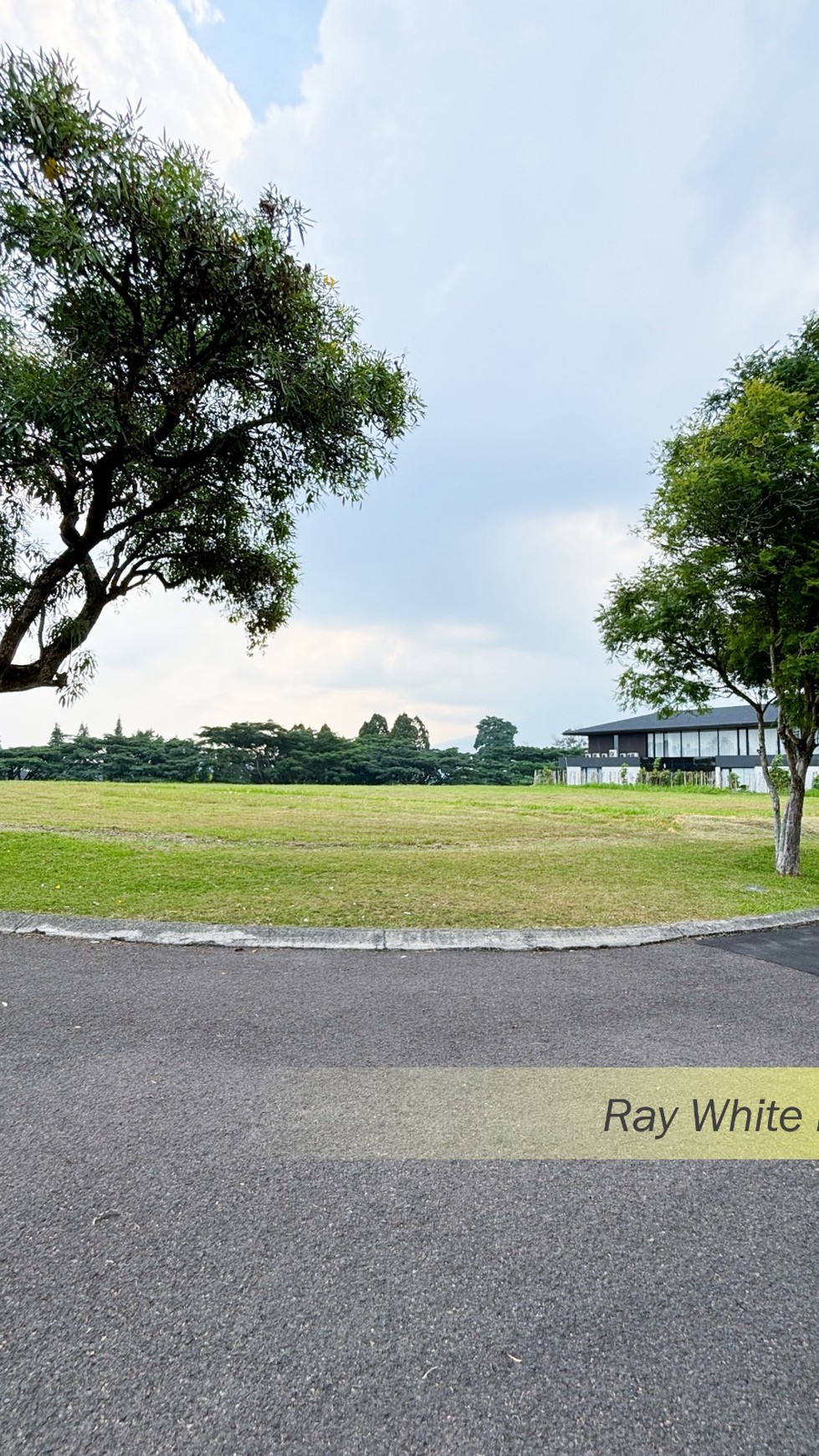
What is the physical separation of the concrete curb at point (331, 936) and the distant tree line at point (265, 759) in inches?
1865

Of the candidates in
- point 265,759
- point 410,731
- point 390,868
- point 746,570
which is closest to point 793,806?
point 746,570

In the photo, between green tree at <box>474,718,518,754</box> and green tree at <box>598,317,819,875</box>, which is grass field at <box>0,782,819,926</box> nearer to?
green tree at <box>598,317,819,875</box>

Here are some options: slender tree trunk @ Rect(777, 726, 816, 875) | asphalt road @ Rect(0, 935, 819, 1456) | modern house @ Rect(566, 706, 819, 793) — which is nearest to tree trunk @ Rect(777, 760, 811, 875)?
slender tree trunk @ Rect(777, 726, 816, 875)

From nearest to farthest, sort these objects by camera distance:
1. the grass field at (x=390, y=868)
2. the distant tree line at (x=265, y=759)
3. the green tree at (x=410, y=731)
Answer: the grass field at (x=390, y=868) → the distant tree line at (x=265, y=759) → the green tree at (x=410, y=731)

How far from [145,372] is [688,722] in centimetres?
4828

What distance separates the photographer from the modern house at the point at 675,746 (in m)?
45.4

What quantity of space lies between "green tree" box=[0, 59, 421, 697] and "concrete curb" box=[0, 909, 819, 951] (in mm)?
4614

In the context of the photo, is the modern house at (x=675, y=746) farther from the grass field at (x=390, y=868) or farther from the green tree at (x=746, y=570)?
the green tree at (x=746, y=570)

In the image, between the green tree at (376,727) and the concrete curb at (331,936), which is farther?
the green tree at (376,727)

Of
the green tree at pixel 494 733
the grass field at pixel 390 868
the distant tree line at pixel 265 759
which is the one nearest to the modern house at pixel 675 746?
the distant tree line at pixel 265 759

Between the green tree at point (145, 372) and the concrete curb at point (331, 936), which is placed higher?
the green tree at point (145, 372)

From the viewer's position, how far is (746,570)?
9.44 meters

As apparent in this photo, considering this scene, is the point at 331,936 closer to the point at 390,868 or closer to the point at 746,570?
the point at 390,868

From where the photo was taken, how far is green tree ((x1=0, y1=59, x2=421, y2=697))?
22.3 feet
